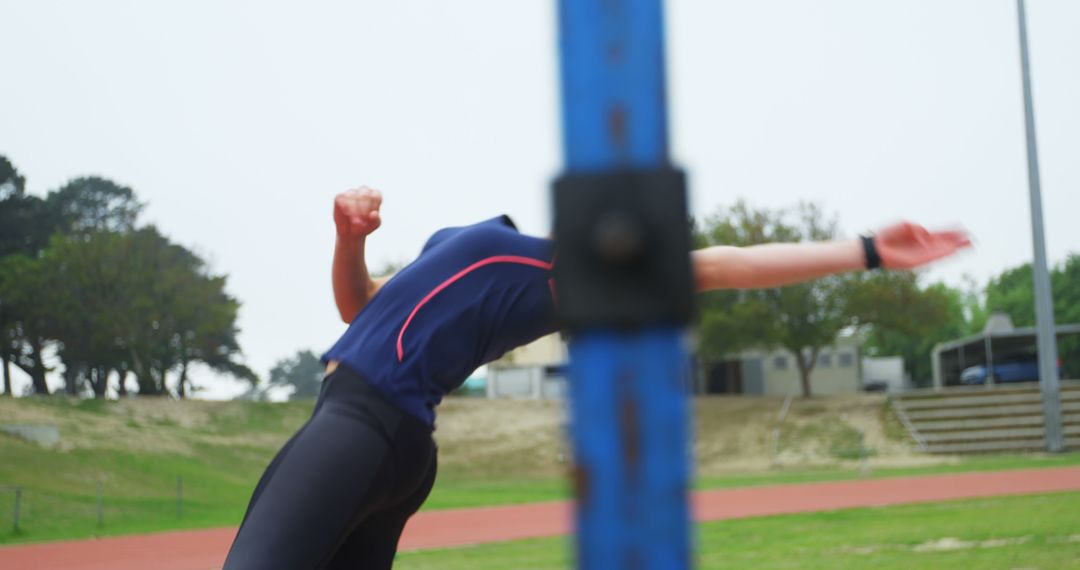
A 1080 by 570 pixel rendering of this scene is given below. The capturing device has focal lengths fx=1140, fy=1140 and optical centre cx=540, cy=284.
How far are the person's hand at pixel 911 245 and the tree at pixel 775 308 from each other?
138ft

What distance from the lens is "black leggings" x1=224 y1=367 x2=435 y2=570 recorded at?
7.29 feet

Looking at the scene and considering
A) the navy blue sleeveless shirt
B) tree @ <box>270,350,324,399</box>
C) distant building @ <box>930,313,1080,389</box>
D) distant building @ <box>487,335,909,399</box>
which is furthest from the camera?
tree @ <box>270,350,324,399</box>

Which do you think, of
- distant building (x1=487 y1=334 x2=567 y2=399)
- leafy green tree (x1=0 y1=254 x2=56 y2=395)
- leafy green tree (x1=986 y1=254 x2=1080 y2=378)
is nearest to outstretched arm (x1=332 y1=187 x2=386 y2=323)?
Result: leafy green tree (x1=0 y1=254 x2=56 y2=395)

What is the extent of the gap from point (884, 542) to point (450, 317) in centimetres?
909

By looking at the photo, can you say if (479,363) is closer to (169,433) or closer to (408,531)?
(408,531)

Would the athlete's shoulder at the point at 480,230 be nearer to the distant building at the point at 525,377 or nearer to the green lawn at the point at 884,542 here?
the green lawn at the point at 884,542

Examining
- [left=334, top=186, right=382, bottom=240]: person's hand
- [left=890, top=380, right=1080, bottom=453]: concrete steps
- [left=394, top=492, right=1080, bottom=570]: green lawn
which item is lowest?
[left=890, top=380, right=1080, bottom=453]: concrete steps

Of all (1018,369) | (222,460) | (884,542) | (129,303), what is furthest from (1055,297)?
(884,542)

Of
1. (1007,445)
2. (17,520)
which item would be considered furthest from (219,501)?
(1007,445)

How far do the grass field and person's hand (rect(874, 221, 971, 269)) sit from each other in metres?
17.5

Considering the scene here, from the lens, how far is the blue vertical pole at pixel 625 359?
1147 mm

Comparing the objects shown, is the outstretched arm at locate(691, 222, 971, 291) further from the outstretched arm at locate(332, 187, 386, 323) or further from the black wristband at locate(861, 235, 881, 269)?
the outstretched arm at locate(332, 187, 386, 323)

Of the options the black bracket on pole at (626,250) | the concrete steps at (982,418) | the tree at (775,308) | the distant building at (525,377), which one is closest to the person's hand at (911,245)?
the black bracket on pole at (626,250)

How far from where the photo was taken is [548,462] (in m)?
37.7
